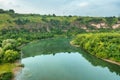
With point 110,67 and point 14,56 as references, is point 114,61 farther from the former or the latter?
point 14,56

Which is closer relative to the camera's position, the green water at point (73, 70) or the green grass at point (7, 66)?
the green water at point (73, 70)

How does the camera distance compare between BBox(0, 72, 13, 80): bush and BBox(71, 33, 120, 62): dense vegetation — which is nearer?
BBox(0, 72, 13, 80): bush

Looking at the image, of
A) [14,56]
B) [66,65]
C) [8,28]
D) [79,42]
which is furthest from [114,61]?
[8,28]

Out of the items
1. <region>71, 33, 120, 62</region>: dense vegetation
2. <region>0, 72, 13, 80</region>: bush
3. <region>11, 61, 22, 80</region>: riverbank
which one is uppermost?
<region>71, 33, 120, 62</region>: dense vegetation

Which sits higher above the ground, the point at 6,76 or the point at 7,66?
the point at 6,76

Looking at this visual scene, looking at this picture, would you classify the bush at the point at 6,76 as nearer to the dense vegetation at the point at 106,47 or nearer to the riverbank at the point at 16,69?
the riverbank at the point at 16,69

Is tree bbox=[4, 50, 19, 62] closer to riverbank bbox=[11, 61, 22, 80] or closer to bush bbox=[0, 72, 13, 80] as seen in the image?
riverbank bbox=[11, 61, 22, 80]

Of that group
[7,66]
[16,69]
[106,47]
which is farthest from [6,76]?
[106,47]

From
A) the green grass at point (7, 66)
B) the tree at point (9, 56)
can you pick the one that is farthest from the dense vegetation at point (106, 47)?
the green grass at point (7, 66)

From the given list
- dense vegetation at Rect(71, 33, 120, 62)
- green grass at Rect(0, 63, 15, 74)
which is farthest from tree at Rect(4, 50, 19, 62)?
dense vegetation at Rect(71, 33, 120, 62)

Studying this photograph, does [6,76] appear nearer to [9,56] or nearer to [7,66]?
[7,66]

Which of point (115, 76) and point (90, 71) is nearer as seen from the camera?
point (115, 76)
